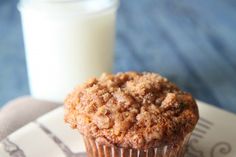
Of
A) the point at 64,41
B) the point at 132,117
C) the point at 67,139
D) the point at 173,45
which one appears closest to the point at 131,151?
the point at 132,117

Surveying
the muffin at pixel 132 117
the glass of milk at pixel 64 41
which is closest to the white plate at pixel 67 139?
the muffin at pixel 132 117

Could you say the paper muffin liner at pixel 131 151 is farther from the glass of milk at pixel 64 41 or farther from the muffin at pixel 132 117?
the glass of milk at pixel 64 41

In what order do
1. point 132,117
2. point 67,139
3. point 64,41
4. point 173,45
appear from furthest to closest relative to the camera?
point 173,45 < point 64,41 < point 67,139 < point 132,117

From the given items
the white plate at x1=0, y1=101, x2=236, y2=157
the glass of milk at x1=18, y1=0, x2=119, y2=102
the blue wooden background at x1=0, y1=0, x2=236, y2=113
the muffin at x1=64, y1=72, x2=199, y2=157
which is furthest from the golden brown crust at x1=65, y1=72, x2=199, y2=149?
the blue wooden background at x1=0, y1=0, x2=236, y2=113

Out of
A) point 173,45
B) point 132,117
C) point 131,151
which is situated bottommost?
point 173,45

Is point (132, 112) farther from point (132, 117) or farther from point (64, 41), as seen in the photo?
point (64, 41)

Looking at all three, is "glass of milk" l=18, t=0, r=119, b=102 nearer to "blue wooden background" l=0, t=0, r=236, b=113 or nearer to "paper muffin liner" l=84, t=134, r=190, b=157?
"blue wooden background" l=0, t=0, r=236, b=113
